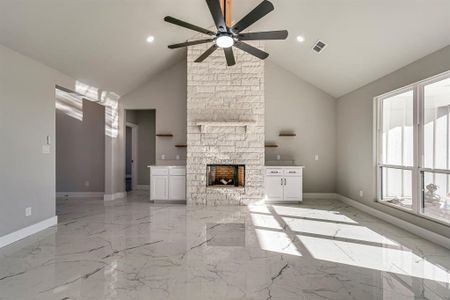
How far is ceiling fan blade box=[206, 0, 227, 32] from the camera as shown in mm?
2586

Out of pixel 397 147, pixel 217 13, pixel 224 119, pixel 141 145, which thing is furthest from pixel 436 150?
pixel 141 145

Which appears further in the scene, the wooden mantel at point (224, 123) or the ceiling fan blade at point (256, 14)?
the wooden mantel at point (224, 123)

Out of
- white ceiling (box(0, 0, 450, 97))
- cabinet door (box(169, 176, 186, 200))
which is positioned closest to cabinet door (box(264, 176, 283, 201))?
cabinet door (box(169, 176, 186, 200))

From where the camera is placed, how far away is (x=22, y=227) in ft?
12.0

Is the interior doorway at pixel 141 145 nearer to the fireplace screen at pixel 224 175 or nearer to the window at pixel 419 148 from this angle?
the fireplace screen at pixel 224 175

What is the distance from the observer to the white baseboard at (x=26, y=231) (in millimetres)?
3361

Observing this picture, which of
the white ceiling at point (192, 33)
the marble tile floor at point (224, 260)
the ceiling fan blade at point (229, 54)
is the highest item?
the white ceiling at point (192, 33)

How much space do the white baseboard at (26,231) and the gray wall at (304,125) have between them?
4.81m

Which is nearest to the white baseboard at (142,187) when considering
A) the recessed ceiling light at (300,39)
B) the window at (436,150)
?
the recessed ceiling light at (300,39)

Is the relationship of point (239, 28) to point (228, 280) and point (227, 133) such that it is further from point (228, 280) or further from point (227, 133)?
point (227, 133)

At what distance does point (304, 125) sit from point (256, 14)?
4.48 metres

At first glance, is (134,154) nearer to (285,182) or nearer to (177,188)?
(177,188)

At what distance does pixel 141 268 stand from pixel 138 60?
4.39 m

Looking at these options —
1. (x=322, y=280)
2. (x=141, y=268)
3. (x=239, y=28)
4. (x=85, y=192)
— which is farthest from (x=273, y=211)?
(x=85, y=192)
